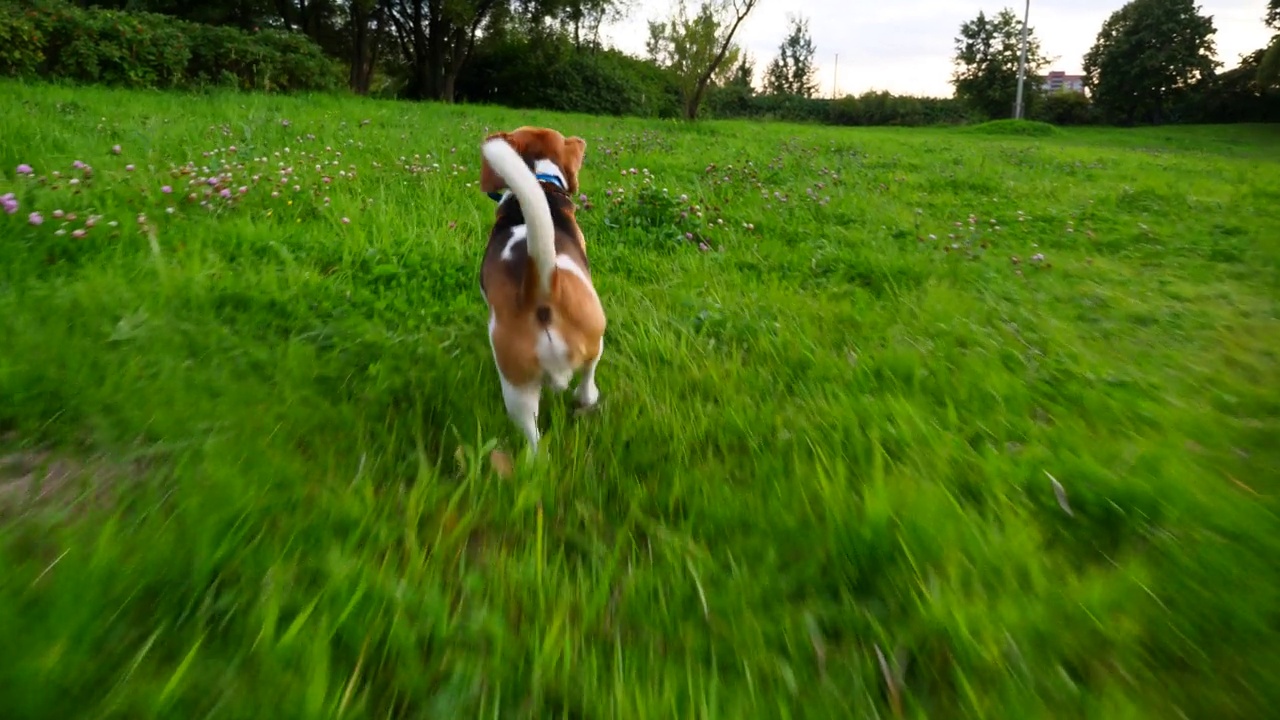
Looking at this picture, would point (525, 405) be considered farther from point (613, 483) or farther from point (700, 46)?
point (700, 46)

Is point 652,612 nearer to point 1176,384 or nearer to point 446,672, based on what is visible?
point 446,672

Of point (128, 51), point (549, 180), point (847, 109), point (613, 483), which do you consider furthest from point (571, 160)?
point (847, 109)

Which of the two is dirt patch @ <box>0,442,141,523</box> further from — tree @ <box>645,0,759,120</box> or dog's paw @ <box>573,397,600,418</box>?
tree @ <box>645,0,759,120</box>

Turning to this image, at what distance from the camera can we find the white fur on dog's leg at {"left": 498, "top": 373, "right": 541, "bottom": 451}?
86.7 inches

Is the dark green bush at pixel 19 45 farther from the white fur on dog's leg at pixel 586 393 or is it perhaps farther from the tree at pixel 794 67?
the tree at pixel 794 67

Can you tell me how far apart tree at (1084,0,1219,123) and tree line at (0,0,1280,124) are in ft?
0.29

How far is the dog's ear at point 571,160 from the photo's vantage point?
3.50m

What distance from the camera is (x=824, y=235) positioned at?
5.38m

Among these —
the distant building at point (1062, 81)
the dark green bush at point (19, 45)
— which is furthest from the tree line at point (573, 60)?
the distant building at point (1062, 81)

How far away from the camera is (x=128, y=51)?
1065cm

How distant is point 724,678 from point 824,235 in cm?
465

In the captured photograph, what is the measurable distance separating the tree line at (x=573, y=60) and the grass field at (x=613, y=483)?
30.1 ft

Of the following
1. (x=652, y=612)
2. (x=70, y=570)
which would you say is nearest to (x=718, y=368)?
(x=652, y=612)

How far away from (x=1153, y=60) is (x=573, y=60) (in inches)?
1464
